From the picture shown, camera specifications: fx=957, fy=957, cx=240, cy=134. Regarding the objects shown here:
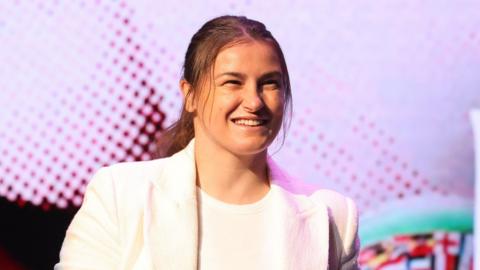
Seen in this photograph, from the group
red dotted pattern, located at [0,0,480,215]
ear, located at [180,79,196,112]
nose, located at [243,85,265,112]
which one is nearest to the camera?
nose, located at [243,85,265,112]

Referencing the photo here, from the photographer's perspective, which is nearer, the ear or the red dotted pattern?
the ear

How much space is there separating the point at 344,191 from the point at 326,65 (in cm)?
34

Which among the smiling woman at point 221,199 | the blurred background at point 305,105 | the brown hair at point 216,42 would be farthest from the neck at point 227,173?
the blurred background at point 305,105

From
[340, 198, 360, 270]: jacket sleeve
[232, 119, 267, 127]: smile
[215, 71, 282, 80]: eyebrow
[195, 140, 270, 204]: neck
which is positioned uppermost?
[215, 71, 282, 80]: eyebrow

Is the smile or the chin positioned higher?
the smile

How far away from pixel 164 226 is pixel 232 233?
12 centimetres

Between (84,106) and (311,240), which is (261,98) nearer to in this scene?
(311,240)

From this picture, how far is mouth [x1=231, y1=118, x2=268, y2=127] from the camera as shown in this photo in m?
1.56

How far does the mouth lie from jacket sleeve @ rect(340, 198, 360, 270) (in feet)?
0.86

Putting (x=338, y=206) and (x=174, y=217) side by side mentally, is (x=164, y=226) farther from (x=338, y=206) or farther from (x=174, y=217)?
(x=338, y=206)

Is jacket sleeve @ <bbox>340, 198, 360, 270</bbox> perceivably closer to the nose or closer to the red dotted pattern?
the nose

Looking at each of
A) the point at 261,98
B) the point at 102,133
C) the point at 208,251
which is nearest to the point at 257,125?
the point at 261,98

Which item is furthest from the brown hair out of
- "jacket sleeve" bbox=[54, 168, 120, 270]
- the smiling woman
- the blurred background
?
the blurred background

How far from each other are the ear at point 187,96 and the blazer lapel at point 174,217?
8 cm
